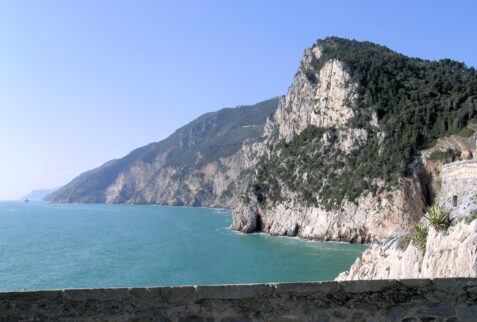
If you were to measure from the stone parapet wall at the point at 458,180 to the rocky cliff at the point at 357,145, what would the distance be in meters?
20.6

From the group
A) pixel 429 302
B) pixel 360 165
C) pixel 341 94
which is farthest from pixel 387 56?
pixel 429 302

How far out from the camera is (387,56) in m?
85.2

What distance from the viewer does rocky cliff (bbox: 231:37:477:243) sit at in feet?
174

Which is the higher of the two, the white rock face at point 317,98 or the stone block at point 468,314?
the white rock face at point 317,98

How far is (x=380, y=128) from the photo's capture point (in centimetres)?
6169

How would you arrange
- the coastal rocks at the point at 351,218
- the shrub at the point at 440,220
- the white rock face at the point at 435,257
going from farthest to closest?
1. the coastal rocks at the point at 351,218
2. the shrub at the point at 440,220
3. the white rock face at the point at 435,257

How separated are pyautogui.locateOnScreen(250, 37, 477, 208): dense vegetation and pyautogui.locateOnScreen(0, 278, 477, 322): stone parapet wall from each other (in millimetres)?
50435

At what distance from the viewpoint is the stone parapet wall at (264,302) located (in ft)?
15.4

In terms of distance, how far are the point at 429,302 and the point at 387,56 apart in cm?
8830

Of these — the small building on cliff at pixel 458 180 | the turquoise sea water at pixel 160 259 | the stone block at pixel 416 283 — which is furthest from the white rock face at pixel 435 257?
the turquoise sea water at pixel 160 259

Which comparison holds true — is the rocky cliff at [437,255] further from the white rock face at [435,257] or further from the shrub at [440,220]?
the shrub at [440,220]

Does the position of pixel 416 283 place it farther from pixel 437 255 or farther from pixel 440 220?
pixel 440 220

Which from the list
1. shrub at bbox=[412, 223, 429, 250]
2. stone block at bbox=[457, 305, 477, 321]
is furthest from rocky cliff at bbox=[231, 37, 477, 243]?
stone block at bbox=[457, 305, 477, 321]

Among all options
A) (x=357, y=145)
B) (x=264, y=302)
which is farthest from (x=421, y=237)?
Result: (x=357, y=145)
